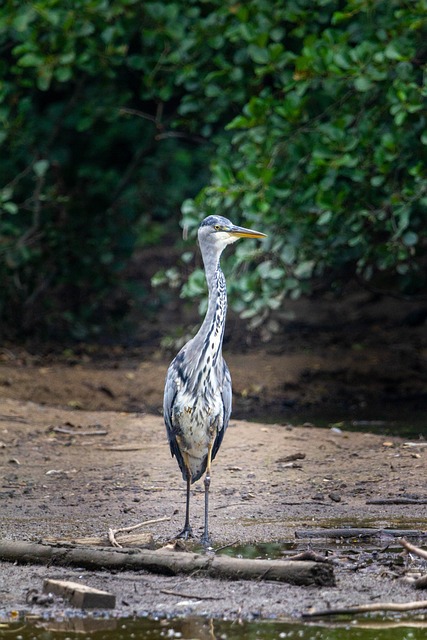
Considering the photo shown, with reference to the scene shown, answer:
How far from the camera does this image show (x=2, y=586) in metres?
5.13

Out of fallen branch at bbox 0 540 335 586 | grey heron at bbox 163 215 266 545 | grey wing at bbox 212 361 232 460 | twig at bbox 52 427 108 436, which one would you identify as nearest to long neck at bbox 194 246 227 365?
grey heron at bbox 163 215 266 545

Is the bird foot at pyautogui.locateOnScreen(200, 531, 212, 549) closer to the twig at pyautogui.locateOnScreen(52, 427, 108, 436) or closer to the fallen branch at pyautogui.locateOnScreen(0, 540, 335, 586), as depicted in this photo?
the fallen branch at pyautogui.locateOnScreen(0, 540, 335, 586)

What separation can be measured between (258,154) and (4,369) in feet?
12.4

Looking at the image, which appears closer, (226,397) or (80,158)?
(226,397)

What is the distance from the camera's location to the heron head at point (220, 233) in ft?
23.1

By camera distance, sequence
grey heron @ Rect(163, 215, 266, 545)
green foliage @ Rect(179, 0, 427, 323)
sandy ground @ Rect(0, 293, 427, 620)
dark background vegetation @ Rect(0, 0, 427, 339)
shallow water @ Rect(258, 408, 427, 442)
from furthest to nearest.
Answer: shallow water @ Rect(258, 408, 427, 442)
dark background vegetation @ Rect(0, 0, 427, 339)
green foliage @ Rect(179, 0, 427, 323)
grey heron @ Rect(163, 215, 266, 545)
sandy ground @ Rect(0, 293, 427, 620)

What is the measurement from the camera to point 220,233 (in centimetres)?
705

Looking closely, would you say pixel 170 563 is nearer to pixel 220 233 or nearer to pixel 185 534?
pixel 185 534

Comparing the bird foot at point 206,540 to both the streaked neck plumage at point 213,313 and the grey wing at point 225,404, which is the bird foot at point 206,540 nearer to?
the grey wing at point 225,404

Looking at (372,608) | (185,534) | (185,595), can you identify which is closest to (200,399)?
(185,534)

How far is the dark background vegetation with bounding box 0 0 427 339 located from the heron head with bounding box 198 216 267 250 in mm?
2192

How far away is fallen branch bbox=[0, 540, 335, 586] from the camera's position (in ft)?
16.2

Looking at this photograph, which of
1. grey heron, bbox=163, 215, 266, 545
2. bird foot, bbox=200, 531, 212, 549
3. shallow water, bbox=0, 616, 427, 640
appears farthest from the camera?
grey heron, bbox=163, 215, 266, 545

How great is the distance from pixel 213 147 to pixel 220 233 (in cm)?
622
